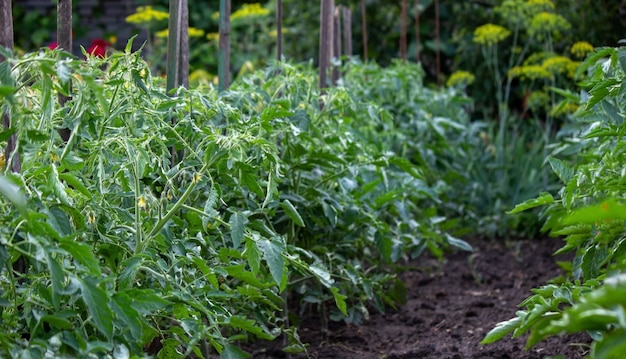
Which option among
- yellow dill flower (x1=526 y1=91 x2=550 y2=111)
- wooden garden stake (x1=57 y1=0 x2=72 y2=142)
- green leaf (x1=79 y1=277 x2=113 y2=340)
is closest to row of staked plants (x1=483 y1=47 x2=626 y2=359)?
green leaf (x1=79 y1=277 x2=113 y2=340)

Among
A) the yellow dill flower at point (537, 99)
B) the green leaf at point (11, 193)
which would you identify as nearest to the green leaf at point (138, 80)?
the green leaf at point (11, 193)

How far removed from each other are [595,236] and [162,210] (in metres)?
1.21

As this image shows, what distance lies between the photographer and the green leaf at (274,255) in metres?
2.04

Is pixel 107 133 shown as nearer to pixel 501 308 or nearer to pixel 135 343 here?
pixel 135 343

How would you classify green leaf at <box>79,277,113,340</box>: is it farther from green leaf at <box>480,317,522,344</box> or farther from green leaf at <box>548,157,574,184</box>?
green leaf at <box>548,157,574,184</box>

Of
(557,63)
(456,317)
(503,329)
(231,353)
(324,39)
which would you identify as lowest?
(456,317)

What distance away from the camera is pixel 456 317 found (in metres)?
3.42

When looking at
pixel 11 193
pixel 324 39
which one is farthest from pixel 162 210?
pixel 324 39

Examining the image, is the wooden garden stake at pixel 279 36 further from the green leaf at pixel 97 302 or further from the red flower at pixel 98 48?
the green leaf at pixel 97 302

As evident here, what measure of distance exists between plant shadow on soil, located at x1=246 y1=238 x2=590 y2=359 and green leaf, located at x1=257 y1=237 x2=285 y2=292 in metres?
0.66

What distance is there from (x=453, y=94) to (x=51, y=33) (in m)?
6.59

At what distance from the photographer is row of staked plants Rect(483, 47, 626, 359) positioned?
127cm

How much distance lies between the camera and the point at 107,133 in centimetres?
221

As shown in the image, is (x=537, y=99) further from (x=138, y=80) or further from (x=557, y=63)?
(x=138, y=80)
